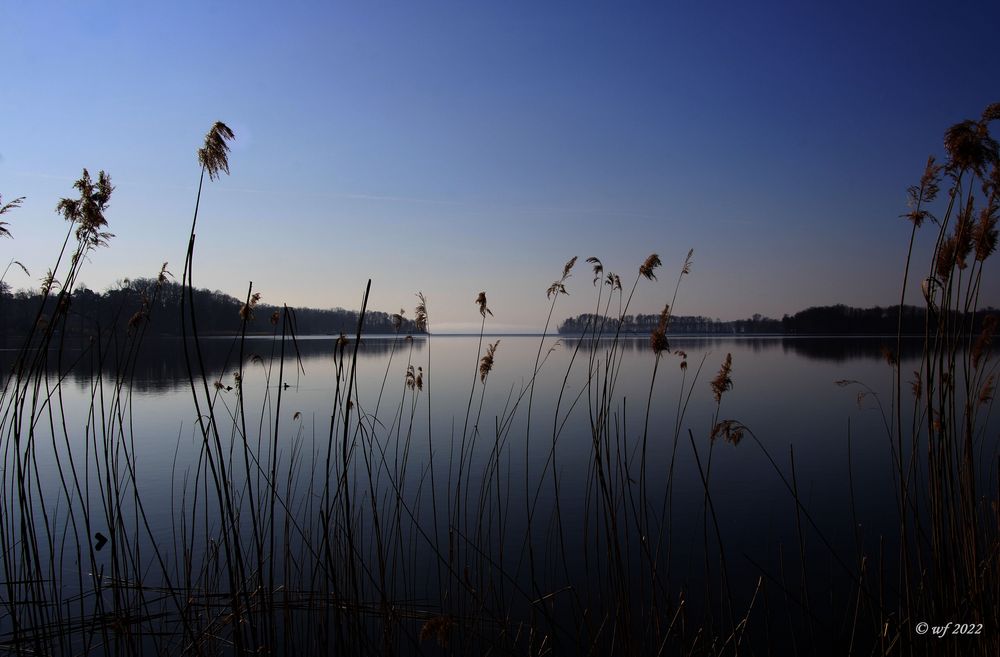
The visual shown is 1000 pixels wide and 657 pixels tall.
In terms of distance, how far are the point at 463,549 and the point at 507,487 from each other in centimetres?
154

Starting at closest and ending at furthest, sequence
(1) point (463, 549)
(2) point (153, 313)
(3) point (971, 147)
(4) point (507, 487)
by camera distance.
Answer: (3) point (971, 147) → (1) point (463, 549) → (4) point (507, 487) → (2) point (153, 313)

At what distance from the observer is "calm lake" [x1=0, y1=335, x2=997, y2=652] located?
3.64m

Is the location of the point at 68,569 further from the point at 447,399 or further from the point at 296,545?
the point at 447,399

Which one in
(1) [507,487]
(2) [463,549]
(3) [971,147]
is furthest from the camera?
(1) [507,487]

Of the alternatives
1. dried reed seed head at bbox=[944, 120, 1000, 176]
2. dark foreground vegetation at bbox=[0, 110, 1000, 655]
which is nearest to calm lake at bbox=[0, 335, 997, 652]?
dark foreground vegetation at bbox=[0, 110, 1000, 655]

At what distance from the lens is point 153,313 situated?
48.8m

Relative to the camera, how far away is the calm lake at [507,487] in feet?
12.0

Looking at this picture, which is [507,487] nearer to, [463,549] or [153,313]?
[463,549]

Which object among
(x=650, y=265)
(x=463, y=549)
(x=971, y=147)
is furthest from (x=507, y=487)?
(x=971, y=147)

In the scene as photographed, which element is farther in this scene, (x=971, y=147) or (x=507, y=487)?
(x=507, y=487)

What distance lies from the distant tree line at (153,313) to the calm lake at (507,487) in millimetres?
471

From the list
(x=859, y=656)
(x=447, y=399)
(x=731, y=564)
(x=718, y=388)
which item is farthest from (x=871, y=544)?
(x=447, y=399)

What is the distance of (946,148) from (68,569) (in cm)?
677

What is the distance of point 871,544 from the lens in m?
5.59
